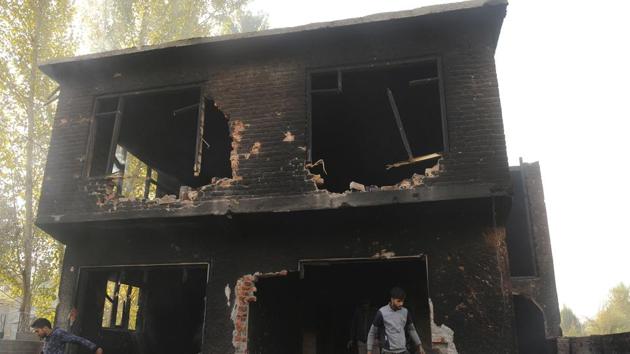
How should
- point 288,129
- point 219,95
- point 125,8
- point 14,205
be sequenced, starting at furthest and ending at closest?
point 125,8 < point 14,205 < point 219,95 < point 288,129

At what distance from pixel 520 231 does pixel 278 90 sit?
6119 mm

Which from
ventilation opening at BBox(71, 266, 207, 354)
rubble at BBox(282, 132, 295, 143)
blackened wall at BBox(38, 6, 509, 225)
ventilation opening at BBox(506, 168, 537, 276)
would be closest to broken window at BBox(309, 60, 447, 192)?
blackened wall at BBox(38, 6, 509, 225)

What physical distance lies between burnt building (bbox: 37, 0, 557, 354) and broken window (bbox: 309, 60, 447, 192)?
8cm

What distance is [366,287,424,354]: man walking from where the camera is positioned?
571 centimetres

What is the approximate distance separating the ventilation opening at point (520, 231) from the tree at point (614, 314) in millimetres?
44419

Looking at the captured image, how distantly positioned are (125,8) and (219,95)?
11.5 metres

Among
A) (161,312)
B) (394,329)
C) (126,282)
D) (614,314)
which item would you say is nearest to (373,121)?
(394,329)

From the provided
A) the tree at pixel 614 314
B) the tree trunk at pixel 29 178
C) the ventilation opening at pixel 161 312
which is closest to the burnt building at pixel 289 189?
the ventilation opening at pixel 161 312

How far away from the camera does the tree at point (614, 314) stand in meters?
48.2

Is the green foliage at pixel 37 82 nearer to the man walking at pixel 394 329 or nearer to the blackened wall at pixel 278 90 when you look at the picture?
the blackened wall at pixel 278 90

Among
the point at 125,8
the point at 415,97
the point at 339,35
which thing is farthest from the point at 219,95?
the point at 125,8

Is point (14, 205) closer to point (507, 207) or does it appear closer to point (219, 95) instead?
point (219, 95)

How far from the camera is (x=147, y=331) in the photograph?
38.6ft

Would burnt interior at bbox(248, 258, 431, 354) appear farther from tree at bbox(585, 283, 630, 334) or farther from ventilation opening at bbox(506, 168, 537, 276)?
tree at bbox(585, 283, 630, 334)
